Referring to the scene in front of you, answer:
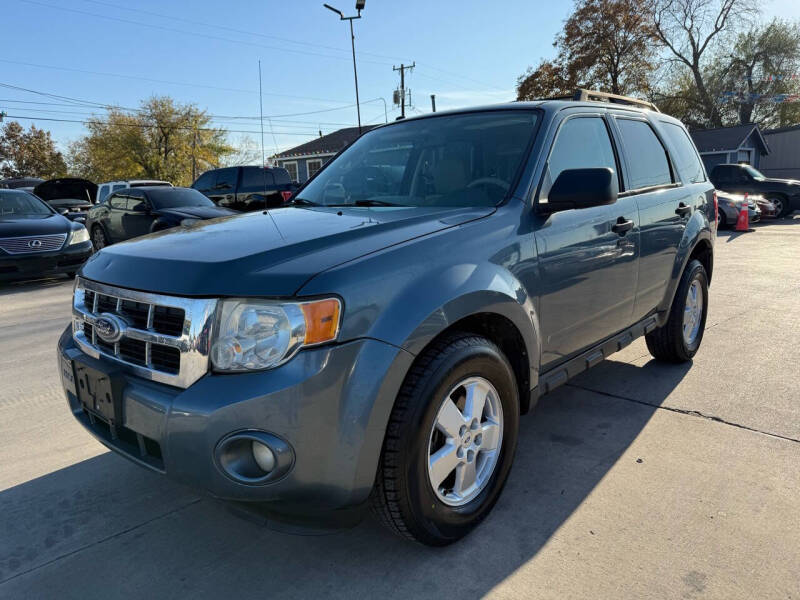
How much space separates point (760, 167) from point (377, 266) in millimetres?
41812

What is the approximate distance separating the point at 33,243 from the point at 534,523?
9.14 metres

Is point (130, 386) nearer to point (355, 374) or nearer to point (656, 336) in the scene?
point (355, 374)

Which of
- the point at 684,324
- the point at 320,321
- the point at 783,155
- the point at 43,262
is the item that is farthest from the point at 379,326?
the point at 783,155

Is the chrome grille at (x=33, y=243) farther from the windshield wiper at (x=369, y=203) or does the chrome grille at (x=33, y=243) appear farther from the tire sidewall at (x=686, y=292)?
the tire sidewall at (x=686, y=292)

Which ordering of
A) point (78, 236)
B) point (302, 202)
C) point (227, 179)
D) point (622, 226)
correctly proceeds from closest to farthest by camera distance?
point (622, 226) → point (302, 202) → point (78, 236) → point (227, 179)

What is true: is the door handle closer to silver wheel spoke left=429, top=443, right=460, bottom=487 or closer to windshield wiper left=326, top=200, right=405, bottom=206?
windshield wiper left=326, top=200, right=405, bottom=206

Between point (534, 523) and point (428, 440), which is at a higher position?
point (428, 440)

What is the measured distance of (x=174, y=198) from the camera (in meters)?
11.6

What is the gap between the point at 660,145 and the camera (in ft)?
13.4

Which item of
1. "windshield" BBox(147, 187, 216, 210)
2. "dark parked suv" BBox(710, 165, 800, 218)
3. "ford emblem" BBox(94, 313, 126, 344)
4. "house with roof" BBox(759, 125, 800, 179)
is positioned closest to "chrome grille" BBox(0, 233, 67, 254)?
"windshield" BBox(147, 187, 216, 210)

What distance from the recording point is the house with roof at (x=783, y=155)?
114 feet

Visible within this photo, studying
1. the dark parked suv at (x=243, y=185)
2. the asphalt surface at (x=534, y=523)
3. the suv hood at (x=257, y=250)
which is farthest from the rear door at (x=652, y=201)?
the dark parked suv at (x=243, y=185)

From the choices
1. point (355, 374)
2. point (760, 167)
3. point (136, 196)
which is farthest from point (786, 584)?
point (760, 167)

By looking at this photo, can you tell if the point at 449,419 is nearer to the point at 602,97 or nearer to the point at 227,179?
the point at 602,97
